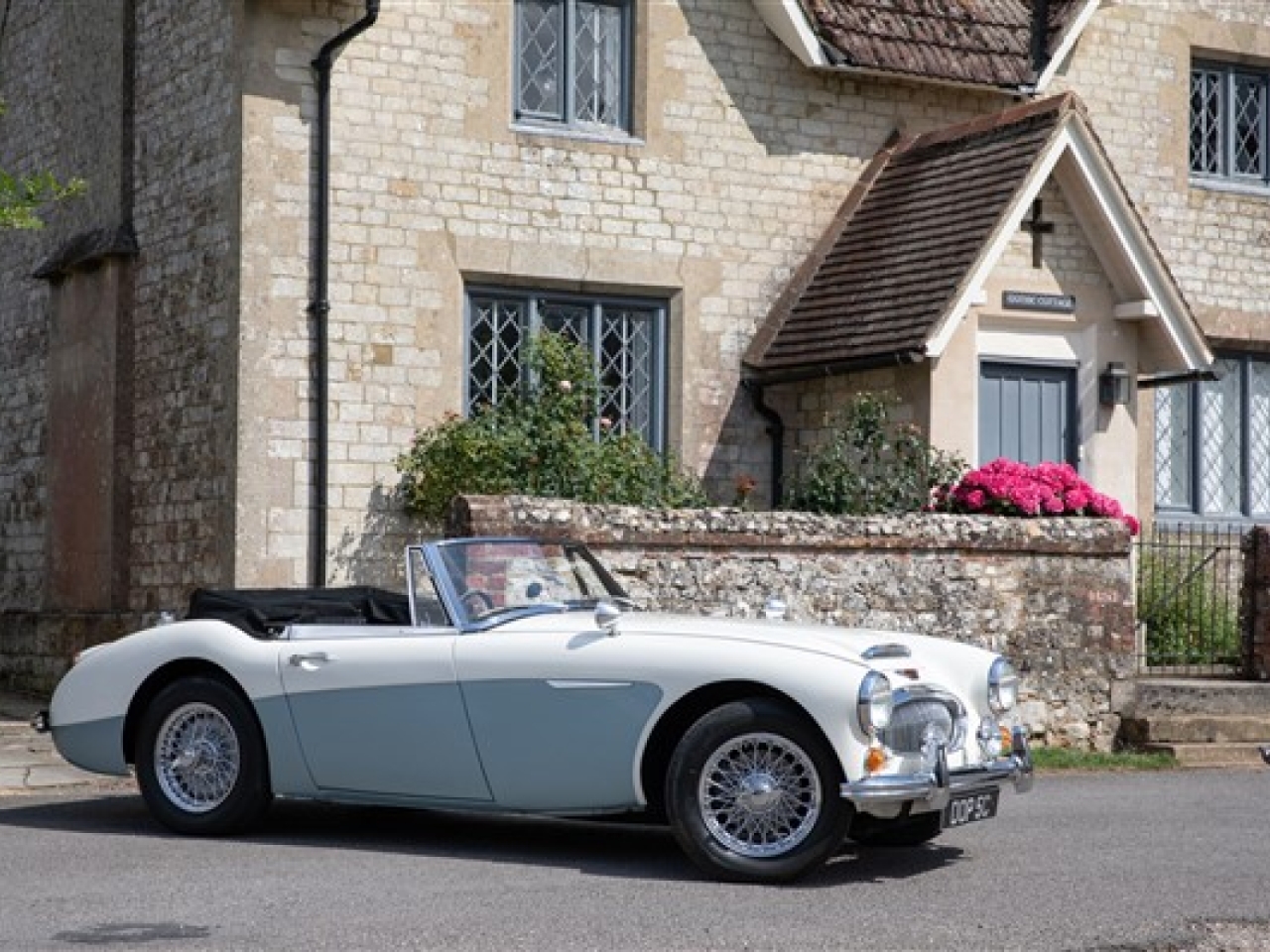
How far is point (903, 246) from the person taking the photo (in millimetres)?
18922

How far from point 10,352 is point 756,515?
9016 millimetres

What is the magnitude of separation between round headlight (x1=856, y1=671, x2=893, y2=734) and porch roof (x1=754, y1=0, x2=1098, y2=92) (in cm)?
1094

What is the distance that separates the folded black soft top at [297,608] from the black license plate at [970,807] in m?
2.72

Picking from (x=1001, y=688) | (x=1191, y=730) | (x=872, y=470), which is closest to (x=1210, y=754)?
(x=1191, y=730)

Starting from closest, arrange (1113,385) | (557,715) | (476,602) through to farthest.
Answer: (557,715) < (476,602) < (1113,385)

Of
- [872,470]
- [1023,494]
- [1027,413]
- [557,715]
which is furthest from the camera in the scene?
[1027,413]

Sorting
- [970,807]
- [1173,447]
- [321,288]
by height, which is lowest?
[970,807]

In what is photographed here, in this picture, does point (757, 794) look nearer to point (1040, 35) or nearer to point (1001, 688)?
point (1001, 688)

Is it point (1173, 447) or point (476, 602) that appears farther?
point (1173, 447)

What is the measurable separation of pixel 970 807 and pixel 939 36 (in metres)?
11.9

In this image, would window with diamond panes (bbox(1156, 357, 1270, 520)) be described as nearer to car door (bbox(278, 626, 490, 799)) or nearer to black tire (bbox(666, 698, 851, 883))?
car door (bbox(278, 626, 490, 799))

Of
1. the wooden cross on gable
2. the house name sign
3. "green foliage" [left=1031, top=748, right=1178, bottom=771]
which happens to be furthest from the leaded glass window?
"green foliage" [left=1031, top=748, right=1178, bottom=771]

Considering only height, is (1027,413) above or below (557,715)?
above

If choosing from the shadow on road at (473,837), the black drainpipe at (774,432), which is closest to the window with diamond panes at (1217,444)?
the black drainpipe at (774,432)
